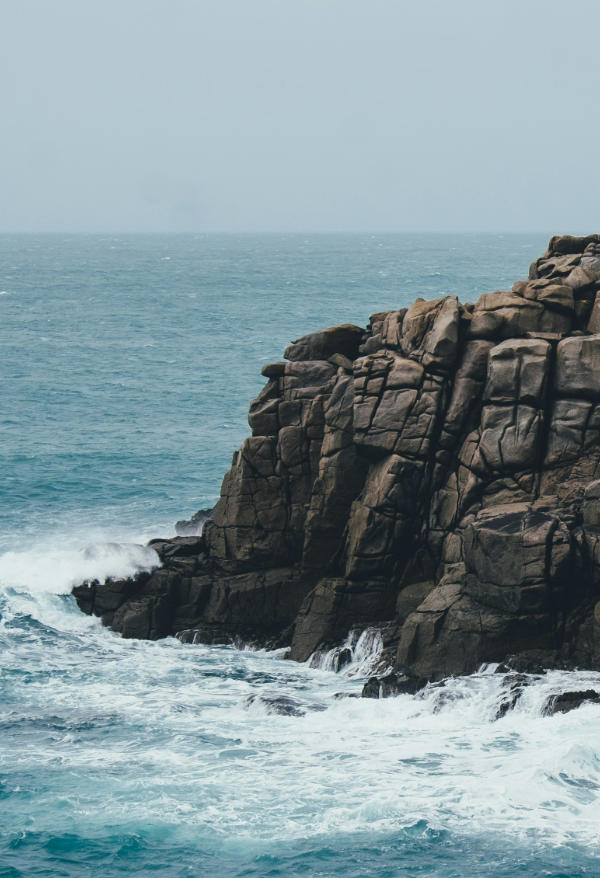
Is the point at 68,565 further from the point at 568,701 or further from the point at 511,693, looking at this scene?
the point at 568,701

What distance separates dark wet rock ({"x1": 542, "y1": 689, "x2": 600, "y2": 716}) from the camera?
132ft

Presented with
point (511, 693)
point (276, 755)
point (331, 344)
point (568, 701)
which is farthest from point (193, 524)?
point (568, 701)

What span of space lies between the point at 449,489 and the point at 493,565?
16.7 ft

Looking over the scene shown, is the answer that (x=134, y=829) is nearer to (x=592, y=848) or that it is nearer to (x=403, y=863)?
(x=403, y=863)

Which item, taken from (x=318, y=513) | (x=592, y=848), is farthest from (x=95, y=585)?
(x=592, y=848)

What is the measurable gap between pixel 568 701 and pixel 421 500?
10510 mm

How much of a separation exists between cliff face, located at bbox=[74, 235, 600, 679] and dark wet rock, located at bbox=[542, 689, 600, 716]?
2.45m

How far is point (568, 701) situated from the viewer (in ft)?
133

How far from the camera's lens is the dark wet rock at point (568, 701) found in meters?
40.3

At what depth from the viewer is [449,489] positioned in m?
47.4

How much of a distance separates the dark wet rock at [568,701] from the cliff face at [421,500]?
2452 millimetres

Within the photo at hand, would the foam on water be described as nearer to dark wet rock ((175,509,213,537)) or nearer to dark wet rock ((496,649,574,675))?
dark wet rock ((496,649,574,675))

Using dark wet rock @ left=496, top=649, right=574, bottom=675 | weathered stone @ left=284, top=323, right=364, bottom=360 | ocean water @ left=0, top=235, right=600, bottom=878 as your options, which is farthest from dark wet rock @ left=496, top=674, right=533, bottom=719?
weathered stone @ left=284, top=323, right=364, bottom=360

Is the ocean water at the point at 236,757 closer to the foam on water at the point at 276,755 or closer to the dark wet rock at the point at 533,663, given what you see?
the foam on water at the point at 276,755
